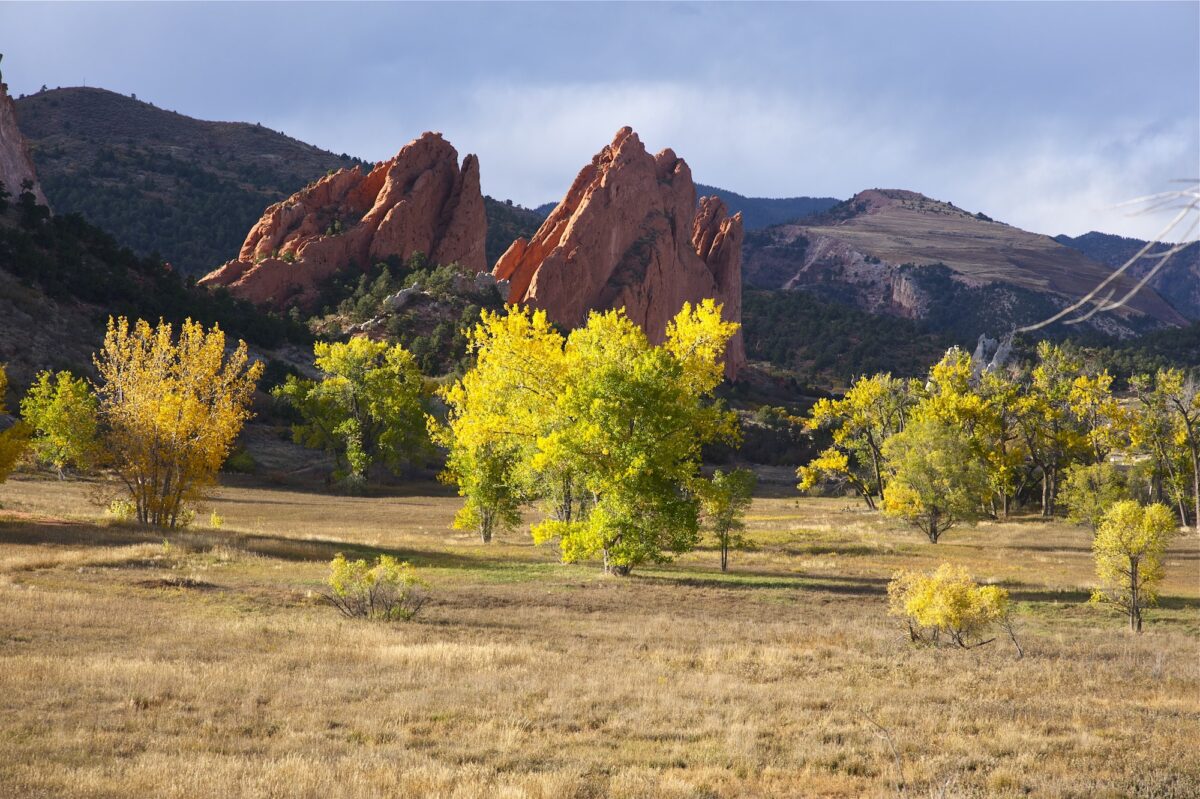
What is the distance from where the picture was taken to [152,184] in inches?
6270

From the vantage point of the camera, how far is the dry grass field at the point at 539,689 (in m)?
9.26

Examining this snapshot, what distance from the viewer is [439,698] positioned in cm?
1265

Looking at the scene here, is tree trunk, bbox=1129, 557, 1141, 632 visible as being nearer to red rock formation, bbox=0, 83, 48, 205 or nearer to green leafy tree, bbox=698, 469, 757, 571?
green leafy tree, bbox=698, 469, 757, 571

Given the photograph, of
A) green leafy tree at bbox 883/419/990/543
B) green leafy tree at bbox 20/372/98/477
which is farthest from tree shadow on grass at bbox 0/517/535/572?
green leafy tree at bbox 883/419/990/543

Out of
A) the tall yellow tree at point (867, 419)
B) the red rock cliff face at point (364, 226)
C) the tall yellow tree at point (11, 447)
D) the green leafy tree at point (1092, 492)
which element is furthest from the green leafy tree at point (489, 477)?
the red rock cliff face at point (364, 226)

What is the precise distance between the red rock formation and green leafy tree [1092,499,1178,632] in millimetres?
107339

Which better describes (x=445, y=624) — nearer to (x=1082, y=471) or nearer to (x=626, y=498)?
(x=626, y=498)

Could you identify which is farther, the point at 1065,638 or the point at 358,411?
the point at 358,411

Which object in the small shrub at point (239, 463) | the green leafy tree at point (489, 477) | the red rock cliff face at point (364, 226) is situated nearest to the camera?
the green leafy tree at point (489, 477)

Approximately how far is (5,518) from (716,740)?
2843cm

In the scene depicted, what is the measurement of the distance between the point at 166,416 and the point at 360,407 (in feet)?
106

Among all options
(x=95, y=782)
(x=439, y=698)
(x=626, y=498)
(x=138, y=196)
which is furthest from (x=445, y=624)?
(x=138, y=196)

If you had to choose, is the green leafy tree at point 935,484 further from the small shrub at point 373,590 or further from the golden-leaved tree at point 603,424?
the small shrub at point 373,590

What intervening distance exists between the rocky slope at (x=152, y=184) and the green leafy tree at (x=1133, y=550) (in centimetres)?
13914
